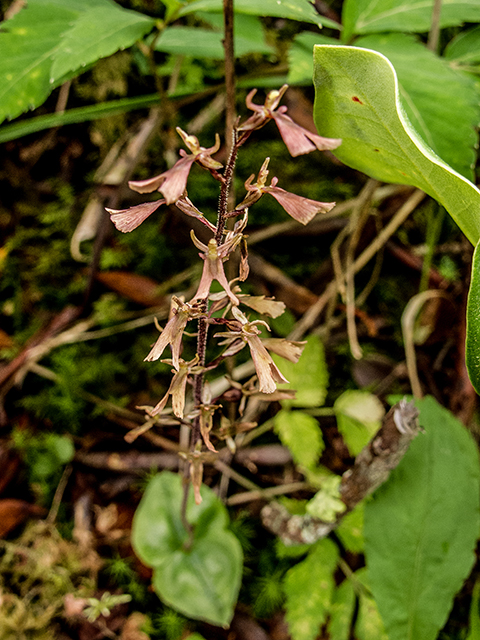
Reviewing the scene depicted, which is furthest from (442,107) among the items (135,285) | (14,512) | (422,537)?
(14,512)

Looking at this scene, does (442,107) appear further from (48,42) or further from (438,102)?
(48,42)

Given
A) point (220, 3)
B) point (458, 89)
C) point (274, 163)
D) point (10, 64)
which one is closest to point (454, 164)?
point (458, 89)

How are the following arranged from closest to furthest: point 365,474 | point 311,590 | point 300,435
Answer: point 365,474 → point 311,590 → point 300,435

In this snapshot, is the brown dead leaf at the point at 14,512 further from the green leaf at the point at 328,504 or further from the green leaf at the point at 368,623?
the green leaf at the point at 368,623

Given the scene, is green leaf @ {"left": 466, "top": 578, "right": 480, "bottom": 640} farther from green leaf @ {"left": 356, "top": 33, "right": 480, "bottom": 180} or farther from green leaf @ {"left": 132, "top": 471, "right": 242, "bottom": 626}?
green leaf @ {"left": 356, "top": 33, "right": 480, "bottom": 180}

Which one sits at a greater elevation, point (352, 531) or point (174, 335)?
point (174, 335)

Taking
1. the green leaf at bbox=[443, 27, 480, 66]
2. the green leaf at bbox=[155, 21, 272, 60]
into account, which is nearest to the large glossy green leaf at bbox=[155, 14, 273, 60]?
the green leaf at bbox=[155, 21, 272, 60]

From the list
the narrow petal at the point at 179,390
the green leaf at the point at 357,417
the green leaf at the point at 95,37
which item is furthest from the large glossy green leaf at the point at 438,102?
the green leaf at the point at 357,417

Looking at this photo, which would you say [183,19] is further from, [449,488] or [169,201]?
[449,488]
